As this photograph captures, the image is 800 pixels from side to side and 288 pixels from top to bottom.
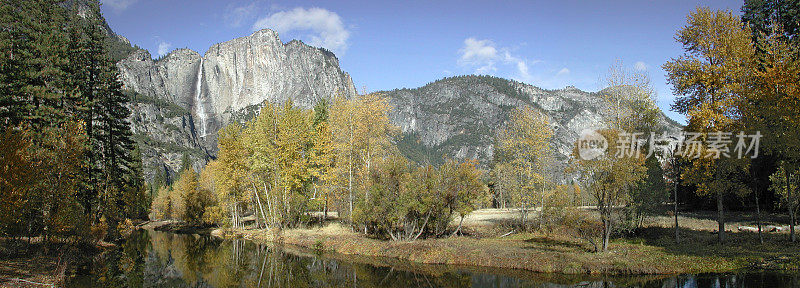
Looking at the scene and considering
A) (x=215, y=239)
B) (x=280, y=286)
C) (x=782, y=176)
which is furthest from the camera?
(x=215, y=239)

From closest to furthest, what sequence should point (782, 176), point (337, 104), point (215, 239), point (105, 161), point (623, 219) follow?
point (623, 219), point (782, 176), point (105, 161), point (337, 104), point (215, 239)

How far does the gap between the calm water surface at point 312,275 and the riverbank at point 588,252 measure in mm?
834

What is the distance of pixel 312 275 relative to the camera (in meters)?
21.2

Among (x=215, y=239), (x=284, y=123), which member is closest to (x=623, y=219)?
(x=284, y=123)

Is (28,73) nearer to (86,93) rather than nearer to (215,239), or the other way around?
(86,93)

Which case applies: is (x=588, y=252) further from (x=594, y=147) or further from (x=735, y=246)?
(x=735, y=246)

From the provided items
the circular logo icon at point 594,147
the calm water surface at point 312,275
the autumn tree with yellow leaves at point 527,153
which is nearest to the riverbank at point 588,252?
the calm water surface at point 312,275

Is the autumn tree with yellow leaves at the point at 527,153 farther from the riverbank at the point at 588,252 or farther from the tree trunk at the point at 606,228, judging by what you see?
the tree trunk at the point at 606,228

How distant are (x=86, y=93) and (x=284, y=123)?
13994 mm

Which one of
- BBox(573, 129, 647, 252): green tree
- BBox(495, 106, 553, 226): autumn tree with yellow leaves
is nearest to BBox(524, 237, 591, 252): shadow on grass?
BBox(495, 106, 553, 226): autumn tree with yellow leaves

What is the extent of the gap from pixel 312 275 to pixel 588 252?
1493 centimetres

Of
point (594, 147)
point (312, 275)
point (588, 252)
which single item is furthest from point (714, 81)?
point (312, 275)

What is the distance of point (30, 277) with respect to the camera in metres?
16.6

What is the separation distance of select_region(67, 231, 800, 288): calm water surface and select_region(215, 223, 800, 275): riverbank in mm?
834
